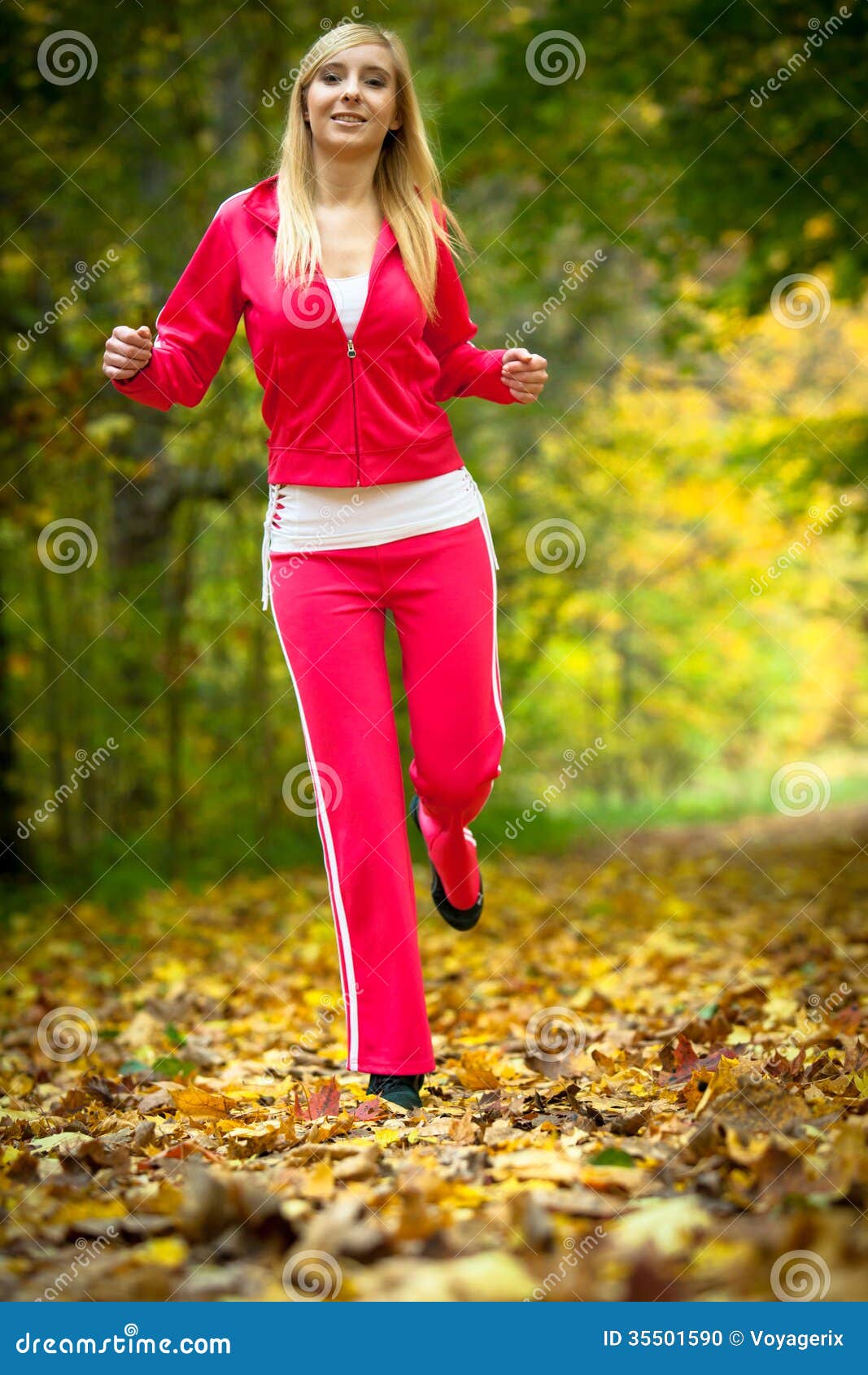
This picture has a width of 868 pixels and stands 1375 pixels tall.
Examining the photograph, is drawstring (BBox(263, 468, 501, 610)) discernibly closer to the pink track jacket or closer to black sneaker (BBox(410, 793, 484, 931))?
the pink track jacket

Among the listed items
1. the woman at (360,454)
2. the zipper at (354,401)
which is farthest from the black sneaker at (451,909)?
the zipper at (354,401)

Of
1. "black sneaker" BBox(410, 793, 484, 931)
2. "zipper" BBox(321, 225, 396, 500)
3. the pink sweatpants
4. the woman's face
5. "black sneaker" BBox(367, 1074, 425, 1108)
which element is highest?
the woman's face

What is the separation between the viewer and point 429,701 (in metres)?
2.96

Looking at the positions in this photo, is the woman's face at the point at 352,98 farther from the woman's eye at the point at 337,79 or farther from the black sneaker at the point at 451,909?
the black sneaker at the point at 451,909

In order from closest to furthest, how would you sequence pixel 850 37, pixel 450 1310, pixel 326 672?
pixel 450 1310, pixel 326 672, pixel 850 37

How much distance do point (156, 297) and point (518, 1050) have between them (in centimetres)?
Answer: 564

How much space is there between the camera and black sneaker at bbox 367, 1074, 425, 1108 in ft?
9.05

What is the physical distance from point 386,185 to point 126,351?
767 millimetres

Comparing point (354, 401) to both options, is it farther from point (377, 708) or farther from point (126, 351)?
point (377, 708)

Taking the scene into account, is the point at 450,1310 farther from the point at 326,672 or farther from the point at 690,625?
the point at 690,625

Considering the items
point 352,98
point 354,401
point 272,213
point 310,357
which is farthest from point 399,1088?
point 352,98

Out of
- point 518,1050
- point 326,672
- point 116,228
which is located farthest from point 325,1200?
point 116,228

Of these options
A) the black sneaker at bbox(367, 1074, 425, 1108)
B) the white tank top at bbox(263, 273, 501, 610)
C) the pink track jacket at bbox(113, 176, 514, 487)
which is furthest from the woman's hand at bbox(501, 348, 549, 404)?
the black sneaker at bbox(367, 1074, 425, 1108)

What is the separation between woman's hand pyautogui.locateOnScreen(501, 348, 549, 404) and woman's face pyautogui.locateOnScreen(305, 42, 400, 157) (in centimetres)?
57
